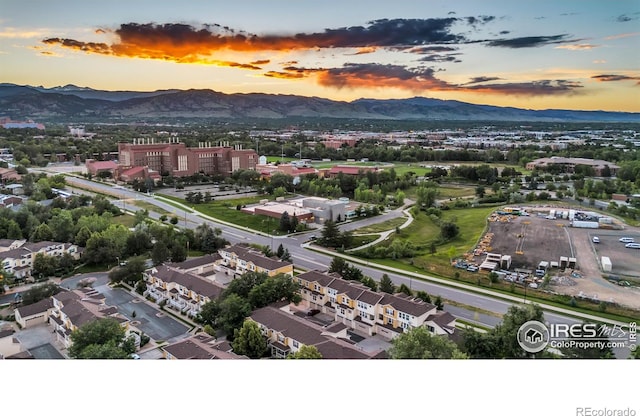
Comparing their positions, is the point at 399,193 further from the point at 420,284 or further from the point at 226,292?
the point at 226,292

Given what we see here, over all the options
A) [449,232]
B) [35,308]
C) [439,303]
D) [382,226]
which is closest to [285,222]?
[382,226]

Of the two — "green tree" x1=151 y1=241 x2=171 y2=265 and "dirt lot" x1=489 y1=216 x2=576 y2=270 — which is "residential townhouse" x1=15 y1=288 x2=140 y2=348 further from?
"dirt lot" x1=489 y1=216 x2=576 y2=270

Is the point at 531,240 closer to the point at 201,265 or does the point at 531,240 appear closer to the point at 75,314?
the point at 201,265

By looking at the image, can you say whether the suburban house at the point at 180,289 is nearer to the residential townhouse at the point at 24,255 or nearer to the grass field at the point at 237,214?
the residential townhouse at the point at 24,255

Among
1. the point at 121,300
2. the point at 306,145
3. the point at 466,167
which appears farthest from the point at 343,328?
the point at 306,145

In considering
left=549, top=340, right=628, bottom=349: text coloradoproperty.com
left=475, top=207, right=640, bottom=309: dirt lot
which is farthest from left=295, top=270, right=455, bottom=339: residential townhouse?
left=475, top=207, right=640, bottom=309: dirt lot

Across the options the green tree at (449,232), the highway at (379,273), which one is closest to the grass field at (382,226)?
the highway at (379,273)

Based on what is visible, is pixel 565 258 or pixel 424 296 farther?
pixel 565 258
